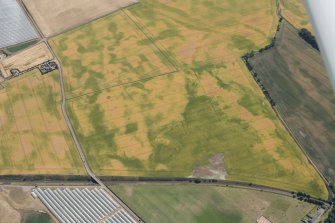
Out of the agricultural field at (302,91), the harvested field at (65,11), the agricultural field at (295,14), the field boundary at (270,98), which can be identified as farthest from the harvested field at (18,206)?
the agricultural field at (295,14)

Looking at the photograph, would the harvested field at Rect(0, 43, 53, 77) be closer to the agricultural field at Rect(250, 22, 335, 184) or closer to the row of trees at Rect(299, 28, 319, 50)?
the agricultural field at Rect(250, 22, 335, 184)

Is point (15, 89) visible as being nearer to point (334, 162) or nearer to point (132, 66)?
point (132, 66)

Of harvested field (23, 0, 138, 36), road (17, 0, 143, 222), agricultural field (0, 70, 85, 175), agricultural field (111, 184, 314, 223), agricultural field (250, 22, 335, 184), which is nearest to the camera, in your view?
agricultural field (111, 184, 314, 223)

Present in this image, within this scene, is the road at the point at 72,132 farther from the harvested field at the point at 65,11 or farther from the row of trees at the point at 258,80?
the row of trees at the point at 258,80

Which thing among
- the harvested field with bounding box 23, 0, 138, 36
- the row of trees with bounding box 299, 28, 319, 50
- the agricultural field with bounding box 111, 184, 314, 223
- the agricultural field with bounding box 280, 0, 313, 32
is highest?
the agricultural field with bounding box 280, 0, 313, 32

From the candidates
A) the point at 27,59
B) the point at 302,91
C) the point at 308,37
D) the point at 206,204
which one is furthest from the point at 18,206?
the point at 308,37

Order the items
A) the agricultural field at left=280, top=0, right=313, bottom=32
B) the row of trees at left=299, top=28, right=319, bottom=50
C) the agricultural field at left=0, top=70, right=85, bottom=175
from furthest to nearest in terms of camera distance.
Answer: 1. the agricultural field at left=280, top=0, right=313, bottom=32
2. the row of trees at left=299, top=28, right=319, bottom=50
3. the agricultural field at left=0, top=70, right=85, bottom=175

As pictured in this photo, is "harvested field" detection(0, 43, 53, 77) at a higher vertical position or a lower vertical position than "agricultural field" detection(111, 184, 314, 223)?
higher

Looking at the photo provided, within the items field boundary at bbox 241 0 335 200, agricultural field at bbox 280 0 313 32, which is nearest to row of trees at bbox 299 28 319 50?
agricultural field at bbox 280 0 313 32
